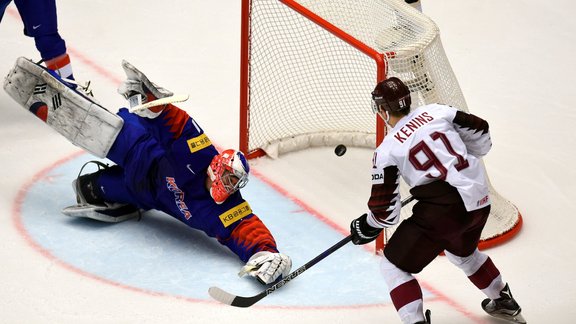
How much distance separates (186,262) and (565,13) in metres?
3.57

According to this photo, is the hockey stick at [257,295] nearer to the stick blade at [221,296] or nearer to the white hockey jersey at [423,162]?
the stick blade at [221,296]

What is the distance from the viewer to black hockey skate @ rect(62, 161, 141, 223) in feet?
16.9

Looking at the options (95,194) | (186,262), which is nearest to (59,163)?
(95,194)

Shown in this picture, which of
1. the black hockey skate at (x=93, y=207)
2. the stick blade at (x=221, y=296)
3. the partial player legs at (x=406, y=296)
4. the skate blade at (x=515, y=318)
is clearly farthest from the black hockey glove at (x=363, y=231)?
the black hockey skate at (x=93, y=207)

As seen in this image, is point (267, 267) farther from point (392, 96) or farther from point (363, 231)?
point (392, 96)

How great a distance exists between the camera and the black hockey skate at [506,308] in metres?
4.52

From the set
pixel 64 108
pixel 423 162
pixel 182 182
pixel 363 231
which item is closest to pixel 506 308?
pixel 363 231

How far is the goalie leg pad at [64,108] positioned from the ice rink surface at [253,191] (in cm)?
36

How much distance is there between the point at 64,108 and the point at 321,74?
132cm

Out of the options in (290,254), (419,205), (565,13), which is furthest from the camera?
(565,13)

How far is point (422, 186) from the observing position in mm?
4172

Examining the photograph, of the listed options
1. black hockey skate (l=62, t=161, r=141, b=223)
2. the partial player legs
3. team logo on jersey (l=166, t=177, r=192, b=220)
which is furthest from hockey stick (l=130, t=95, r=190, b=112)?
the partial player legs

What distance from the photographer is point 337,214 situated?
5.40 m

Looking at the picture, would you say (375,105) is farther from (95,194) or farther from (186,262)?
(95,194)
